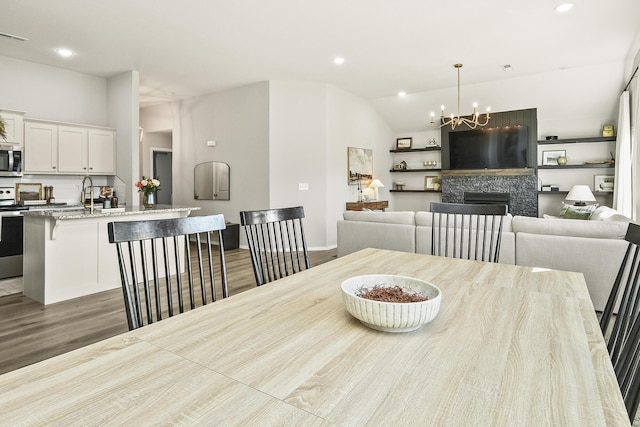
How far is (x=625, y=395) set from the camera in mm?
869

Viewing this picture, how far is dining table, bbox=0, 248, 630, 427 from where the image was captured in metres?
0.66

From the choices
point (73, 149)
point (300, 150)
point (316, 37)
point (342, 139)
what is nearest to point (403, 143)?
point (342, 139)

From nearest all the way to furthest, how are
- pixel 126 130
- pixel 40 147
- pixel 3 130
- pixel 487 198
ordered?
1. pixel 3 130
2. pixel 40 147
3. pixel 126 130
4. pixel 487 198

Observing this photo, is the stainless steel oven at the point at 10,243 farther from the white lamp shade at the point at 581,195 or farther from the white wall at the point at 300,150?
the white lamp shade at the point at 581,195

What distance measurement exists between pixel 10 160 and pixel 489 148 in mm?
8217

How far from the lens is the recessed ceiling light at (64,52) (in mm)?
4832

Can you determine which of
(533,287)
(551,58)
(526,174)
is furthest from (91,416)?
(526,174)

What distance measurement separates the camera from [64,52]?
4.93 m

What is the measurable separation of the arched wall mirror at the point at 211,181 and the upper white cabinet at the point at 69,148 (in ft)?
5.55

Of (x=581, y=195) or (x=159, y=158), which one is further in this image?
(x=159, y=158)

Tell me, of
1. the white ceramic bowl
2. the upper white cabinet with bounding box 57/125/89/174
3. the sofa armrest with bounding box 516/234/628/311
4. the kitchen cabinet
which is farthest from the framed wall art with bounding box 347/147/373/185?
the white ceramic bowl

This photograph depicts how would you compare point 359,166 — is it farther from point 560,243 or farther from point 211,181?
point 560,243

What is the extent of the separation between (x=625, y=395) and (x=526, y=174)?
7419mm

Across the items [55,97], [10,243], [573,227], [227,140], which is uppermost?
[55,97]
